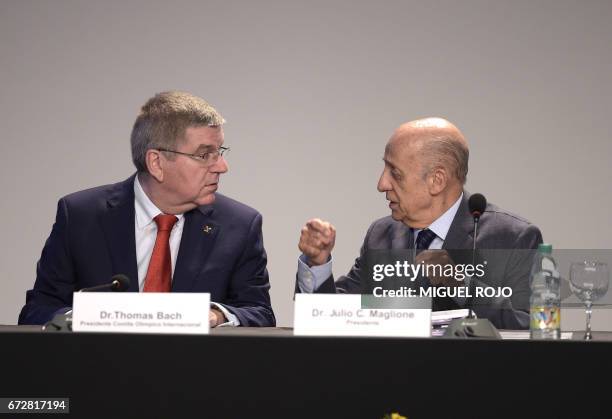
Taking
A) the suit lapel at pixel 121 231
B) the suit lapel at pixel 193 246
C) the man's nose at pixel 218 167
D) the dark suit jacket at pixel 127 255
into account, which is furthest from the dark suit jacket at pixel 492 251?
the suit lapel at pixel 121 231

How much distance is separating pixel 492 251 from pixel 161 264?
136cm

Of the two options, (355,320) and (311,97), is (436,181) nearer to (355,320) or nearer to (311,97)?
(311,97)

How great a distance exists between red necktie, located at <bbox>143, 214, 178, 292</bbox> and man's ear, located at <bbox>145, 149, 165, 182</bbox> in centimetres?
21

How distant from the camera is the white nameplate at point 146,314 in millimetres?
2355

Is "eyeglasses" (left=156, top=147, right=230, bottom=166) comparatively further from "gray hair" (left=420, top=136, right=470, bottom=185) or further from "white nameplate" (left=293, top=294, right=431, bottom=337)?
"white nameplate" (left=293, top=294, right=431, bottom=337)

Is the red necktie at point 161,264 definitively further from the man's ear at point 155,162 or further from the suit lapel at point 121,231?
the man's ear at point 155,162

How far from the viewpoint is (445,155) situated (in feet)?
12.3

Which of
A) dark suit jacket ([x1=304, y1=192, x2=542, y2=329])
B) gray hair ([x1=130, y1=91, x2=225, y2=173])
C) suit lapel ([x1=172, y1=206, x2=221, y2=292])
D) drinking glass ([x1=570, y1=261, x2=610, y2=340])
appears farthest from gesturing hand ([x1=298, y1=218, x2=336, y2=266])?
drinking glass ([x1=570, y1=261, x2=610, y2=340])

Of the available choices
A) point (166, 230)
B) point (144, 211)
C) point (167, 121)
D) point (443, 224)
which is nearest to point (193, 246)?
point (166, 230)

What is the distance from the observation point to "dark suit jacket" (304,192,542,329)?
108 inches

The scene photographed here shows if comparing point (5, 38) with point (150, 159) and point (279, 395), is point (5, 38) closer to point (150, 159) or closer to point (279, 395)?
point (150, 159)

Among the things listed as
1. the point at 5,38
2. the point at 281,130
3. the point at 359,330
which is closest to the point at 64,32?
the point at 5,38

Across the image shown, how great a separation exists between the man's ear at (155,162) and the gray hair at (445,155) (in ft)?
3.42

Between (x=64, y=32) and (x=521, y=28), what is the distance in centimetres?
238
